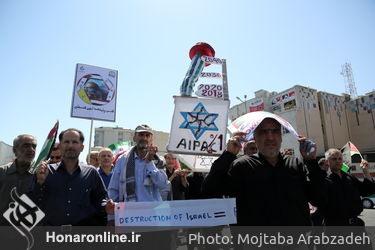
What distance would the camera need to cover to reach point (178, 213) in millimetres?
2484

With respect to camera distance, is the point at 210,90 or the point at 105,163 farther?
the point at 105,163

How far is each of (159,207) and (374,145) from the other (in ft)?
157

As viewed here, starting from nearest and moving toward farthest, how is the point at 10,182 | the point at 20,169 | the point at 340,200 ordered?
the point at 10,182 < the point at 20,169 < the point at 340,200

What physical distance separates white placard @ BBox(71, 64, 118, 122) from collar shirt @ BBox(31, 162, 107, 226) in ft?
14.4

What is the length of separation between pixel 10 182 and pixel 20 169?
0.20m

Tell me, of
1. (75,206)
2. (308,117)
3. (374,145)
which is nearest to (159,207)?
(75,206)

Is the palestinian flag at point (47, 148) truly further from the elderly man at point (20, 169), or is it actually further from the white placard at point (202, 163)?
the white placard at point (202, 163)

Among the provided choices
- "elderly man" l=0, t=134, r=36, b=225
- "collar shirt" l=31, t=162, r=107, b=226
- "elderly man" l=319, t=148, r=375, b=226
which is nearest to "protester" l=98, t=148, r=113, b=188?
"elderly man" l=0, t=134, r=36, b=225

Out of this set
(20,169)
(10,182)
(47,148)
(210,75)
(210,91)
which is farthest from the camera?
(210,75)

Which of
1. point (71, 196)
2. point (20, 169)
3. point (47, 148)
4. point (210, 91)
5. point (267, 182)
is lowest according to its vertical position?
point (71, 196)

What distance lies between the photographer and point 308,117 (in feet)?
130

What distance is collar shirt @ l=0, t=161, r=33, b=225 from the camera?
3.05 m

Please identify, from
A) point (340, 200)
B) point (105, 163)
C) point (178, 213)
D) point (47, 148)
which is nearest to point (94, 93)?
point (105, 163)

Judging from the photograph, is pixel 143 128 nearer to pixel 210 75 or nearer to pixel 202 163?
pixel 210 75
